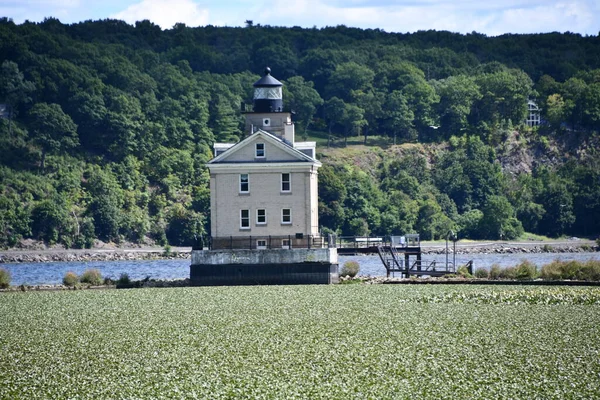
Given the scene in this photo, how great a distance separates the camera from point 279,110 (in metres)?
72.9

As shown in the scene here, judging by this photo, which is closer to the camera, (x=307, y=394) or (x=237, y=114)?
(x=307, y=394)

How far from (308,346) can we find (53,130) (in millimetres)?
120322

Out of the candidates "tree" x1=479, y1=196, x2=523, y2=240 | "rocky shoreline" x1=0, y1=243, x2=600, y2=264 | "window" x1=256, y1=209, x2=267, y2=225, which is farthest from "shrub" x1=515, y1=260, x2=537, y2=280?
"tree" x1=479, y1=196, x2=523, y2=240

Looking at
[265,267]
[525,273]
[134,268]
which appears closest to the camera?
[525,273]

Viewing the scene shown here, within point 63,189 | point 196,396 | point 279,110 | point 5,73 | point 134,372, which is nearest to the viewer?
point 196,396

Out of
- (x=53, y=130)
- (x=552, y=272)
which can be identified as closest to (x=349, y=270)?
(x=552, y=272)

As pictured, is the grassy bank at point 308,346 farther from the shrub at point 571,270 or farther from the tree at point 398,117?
the tree at point 398,117

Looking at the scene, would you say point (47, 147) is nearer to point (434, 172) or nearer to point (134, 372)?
point (434, 172)

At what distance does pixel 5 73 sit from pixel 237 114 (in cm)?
3240

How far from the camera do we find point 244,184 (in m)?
67.3

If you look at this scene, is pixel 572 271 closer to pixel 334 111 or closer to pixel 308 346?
pixel 308 346

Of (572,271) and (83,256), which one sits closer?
(572,271)

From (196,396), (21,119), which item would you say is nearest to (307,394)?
(196,396)

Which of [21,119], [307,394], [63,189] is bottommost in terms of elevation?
[307,394]
